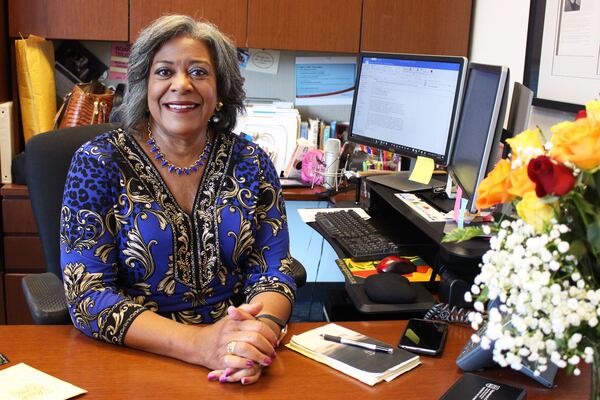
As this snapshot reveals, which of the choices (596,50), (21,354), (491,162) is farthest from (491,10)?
(21,354)

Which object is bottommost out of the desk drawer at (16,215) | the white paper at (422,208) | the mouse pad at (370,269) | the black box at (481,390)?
the desk drawer at (16,215)

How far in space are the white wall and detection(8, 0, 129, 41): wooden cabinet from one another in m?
1.50

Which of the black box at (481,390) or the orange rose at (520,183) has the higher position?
the orange rose at (520,183)

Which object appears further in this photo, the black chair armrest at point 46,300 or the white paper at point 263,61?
the white paper at point 263,61

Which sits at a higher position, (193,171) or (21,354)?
(193,171)

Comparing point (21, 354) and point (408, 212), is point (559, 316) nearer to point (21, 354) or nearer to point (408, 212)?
point (21, 354)

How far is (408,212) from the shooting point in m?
1.98

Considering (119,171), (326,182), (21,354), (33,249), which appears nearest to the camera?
(21,354)

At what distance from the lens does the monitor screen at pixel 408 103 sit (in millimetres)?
2152

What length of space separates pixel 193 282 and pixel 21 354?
45 centimetres

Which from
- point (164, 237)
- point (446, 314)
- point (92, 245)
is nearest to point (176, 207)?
point (164, 237)

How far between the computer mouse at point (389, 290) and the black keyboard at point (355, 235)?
0.26 meters

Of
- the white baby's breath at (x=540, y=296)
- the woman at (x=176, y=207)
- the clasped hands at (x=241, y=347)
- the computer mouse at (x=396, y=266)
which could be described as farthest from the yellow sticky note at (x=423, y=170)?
the white baby's breath at (x=540, y=296)

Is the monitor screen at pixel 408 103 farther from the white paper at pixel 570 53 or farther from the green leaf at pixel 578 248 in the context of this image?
the green leaf at pixel 578 248
